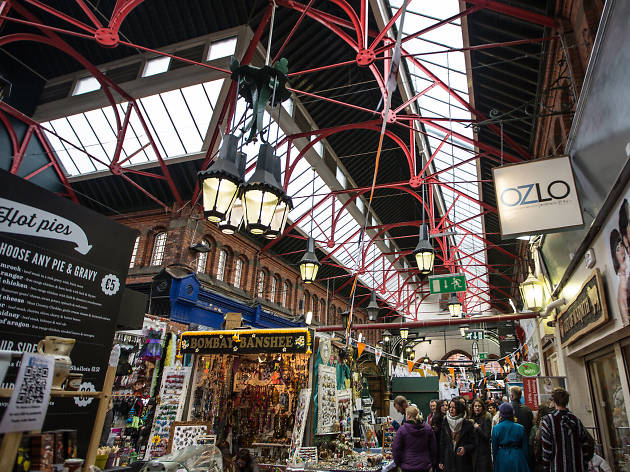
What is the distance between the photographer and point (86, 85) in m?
12.8

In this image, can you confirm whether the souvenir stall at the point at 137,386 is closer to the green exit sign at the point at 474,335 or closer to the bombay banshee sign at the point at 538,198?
the bombay banshee sign at the point at 538,198

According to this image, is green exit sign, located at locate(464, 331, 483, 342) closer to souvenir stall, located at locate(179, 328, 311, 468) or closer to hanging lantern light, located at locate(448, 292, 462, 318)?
hanging lantern light, located at locate(448, 292, 462, 318)

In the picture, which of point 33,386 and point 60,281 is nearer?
→ point 33,386

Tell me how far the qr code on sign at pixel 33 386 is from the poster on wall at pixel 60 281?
0.69m

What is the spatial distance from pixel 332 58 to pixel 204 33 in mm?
4124

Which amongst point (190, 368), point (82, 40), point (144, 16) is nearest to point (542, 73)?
point (190, 368)

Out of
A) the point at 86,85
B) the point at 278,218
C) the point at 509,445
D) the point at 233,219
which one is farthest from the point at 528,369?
the point at 86,85

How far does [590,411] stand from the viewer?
21.3 feet

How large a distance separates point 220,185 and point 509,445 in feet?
16.7

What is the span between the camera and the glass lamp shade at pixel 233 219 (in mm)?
3305

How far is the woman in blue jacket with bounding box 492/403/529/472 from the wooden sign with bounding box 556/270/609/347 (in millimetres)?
1617

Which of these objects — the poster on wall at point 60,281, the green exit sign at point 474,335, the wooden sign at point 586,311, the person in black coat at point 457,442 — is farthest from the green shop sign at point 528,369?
the green exit sign at point 474,335

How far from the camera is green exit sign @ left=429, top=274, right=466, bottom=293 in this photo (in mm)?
10531

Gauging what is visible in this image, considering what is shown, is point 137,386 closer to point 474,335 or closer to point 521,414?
point 521,414
